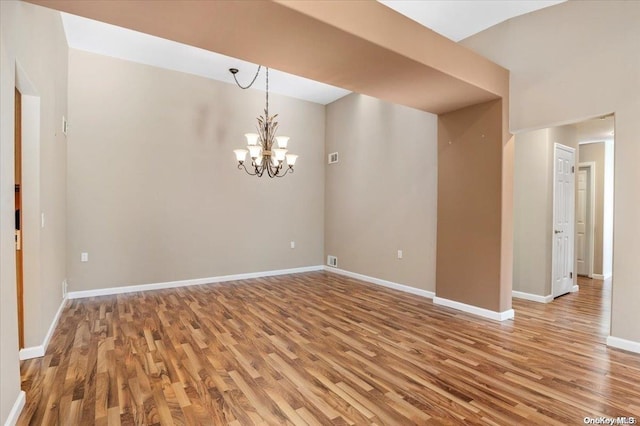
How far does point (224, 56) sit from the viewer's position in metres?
4.60

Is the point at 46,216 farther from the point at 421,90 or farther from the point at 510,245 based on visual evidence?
the point at 510,245

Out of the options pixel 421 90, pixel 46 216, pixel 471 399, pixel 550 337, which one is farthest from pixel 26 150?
pixel 550 337

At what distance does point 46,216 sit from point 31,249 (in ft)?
1.49

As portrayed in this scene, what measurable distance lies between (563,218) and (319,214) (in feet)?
13.5

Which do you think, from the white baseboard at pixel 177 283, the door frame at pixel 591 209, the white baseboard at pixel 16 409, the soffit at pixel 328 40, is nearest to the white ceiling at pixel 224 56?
the soffit at pixel 328 40

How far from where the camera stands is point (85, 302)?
4289mm

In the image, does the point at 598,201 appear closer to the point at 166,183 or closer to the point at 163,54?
the point at 166,183

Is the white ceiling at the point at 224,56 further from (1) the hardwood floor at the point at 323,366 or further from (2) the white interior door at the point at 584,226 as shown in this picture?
(2) the white interior door at the point at 584,226

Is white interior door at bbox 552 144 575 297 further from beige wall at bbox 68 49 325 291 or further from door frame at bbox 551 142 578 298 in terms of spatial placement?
beige wall at bbox 68 49 325 291

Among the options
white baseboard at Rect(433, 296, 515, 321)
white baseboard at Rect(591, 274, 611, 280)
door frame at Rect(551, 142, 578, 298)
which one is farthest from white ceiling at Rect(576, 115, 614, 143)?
white baseboard at Rect(433, 296, 515, 321)

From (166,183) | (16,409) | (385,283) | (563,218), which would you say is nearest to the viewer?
(16,409)

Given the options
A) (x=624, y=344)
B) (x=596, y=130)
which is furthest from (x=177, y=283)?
(x=596, y=130)

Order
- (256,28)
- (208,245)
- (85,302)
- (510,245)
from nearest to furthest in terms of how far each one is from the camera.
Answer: (256,28)
(510,245)
(85,302)
(208,245)

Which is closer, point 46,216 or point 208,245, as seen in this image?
point 46,216
